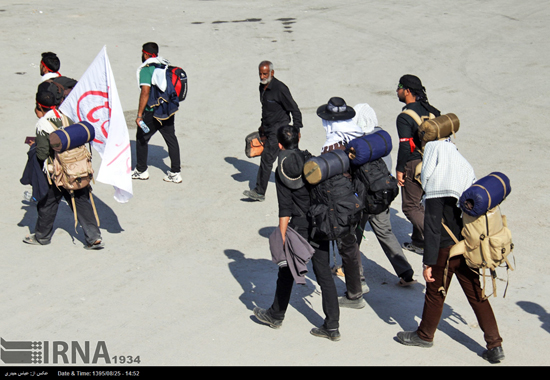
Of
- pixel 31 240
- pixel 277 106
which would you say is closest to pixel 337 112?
pixel 277 106

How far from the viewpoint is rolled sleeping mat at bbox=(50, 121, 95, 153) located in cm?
609

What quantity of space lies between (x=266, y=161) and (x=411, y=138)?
2502 mm

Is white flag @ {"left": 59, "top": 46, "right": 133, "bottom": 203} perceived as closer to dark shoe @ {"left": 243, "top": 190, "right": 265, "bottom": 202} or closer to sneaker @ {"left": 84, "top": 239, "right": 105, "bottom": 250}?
sneaker @ {"left": 84, "top": 239, "right": 105, "bottom": 250}

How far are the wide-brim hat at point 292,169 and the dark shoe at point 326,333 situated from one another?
1.33 metres

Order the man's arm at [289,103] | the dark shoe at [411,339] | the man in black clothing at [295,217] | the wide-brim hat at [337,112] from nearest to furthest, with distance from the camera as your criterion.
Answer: the man in black clothing at [295,217]
the dark shoe at [411,339]
the wide-brim hat at [337,112]
the man's arm at [289,103]

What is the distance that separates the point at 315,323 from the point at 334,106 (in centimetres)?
217

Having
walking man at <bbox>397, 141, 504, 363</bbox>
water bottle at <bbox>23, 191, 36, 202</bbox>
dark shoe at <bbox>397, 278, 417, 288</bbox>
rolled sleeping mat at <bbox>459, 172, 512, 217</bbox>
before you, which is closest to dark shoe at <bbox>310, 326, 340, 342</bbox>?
walking man at <bbox>397, 141, 504, 363</bbox>

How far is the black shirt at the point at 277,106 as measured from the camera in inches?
313

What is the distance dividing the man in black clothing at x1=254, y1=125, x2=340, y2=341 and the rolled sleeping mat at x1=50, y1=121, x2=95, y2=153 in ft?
7.96

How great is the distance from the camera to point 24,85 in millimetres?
11656

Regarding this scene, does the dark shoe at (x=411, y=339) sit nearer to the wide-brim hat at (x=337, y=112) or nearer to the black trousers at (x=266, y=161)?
the wide-brim hat at (x=337, y=112)

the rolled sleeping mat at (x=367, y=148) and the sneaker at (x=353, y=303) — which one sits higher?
the rolled sleeping mat at (x=367, y=148)

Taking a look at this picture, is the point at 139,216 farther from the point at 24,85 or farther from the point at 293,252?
the point at 24,85

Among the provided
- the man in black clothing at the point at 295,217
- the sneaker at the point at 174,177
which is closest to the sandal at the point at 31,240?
the sneaker at the point at 174,177
